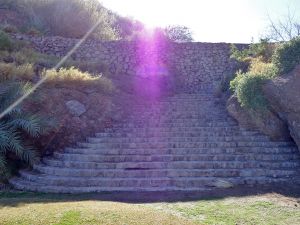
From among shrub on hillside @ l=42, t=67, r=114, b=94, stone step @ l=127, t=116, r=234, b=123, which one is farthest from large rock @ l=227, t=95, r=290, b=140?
shrub on hillside @ l=42, t=67, r=114, b=94

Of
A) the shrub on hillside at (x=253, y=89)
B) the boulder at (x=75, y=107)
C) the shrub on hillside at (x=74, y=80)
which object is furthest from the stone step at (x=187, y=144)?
the shrub on hillside at (x=74, y=80)

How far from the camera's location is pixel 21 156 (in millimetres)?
10352

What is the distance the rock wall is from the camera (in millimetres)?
20562

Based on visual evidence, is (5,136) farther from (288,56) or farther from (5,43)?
(5,43)

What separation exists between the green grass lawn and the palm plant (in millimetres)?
2101

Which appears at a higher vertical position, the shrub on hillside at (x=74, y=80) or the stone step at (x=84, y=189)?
the shrub on hillside at (x=74, y=80)

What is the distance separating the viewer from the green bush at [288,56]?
11.9m

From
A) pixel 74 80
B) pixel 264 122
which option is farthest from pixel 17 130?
pixel 264 122

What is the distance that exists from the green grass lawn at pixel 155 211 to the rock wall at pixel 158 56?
12.7 meters

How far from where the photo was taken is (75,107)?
12391 mm

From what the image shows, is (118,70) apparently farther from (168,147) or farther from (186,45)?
(168,147)

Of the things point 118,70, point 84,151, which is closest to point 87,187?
A: point 84,151

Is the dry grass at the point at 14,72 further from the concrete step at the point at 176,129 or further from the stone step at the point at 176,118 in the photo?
the stone step at the point at 176,118

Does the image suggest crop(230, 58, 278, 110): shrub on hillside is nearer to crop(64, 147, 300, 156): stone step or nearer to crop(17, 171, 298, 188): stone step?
crop(64, 147, 300, 156): stone step
